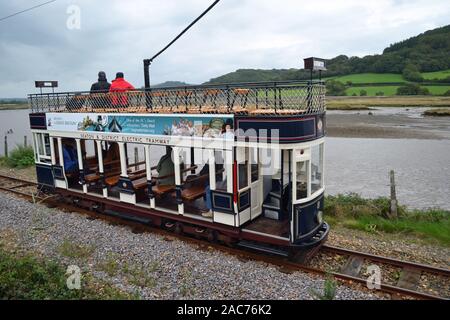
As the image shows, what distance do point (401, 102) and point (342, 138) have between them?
104 feet

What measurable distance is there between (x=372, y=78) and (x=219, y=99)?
73062 millimetres

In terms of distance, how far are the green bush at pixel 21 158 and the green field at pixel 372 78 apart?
62944mm

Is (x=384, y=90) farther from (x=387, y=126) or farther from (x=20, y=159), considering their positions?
(x=20, y=159)

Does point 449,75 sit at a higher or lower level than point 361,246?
higher

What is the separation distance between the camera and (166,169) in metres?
9.72

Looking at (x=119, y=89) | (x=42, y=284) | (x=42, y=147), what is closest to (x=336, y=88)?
(x=42, y=147)

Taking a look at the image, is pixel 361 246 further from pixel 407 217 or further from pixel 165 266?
pixel 165 266

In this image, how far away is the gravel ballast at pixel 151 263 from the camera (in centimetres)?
623

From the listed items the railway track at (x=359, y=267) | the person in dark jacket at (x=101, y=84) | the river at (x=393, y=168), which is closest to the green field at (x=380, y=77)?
the river at (x=393, y=168)

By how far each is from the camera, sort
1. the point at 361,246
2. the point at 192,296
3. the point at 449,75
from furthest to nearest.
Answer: the point at 449,75, the point at 361,246, the point at 192,296

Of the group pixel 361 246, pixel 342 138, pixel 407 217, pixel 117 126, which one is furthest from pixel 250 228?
pixel 342 138

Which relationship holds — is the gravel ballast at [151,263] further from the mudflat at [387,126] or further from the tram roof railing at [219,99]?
the mudflat at [387,126]

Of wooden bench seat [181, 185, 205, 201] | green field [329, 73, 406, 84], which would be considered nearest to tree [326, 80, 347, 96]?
green field [329, 73, 406, 84]

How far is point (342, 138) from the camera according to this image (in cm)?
3212
